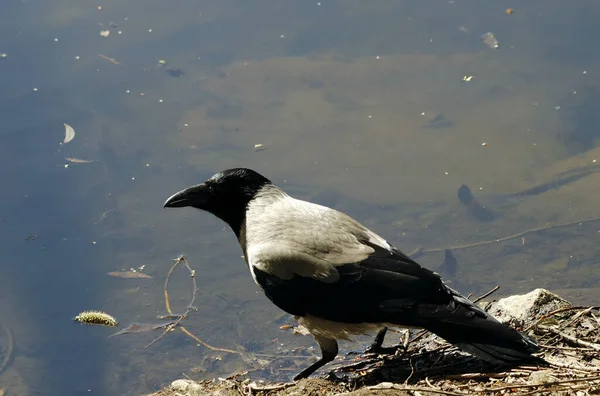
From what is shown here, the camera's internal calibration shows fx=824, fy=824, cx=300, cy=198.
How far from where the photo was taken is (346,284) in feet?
17.5

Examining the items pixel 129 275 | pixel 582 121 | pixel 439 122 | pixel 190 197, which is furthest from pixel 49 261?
pixel 582 121

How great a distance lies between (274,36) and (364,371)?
6.65 meters

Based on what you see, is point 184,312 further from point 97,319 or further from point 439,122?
point 439,122

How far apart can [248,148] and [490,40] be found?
12.8ft

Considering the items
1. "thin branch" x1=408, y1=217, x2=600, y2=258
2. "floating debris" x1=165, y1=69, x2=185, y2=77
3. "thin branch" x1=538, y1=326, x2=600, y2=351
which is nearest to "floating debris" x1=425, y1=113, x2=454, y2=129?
"thin branch" x1=408, y1=217, x2=600, y2=258

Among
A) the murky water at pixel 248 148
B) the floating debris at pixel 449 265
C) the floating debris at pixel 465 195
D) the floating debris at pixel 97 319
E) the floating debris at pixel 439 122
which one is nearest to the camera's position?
the floating debris at pixel 97 319

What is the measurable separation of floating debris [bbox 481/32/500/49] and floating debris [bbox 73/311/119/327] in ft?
20.9

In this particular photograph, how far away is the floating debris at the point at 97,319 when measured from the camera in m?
7.71

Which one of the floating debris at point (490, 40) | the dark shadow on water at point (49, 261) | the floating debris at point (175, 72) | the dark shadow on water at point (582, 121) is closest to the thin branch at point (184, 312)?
the dark shadow on water at point (49, 261)

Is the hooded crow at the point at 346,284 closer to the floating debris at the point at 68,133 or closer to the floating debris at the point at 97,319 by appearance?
the floating debris at the point at 97,319

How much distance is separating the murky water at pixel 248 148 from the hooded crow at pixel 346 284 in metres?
1.69

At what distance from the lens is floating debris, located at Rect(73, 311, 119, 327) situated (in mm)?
7715

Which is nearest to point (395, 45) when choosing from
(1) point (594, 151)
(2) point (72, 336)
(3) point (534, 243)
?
(1) point (594, 151)

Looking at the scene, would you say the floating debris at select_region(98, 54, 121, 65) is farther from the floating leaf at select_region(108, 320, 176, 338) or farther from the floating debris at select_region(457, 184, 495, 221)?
the floating debris at select_region(457, 184, 495, 221)
